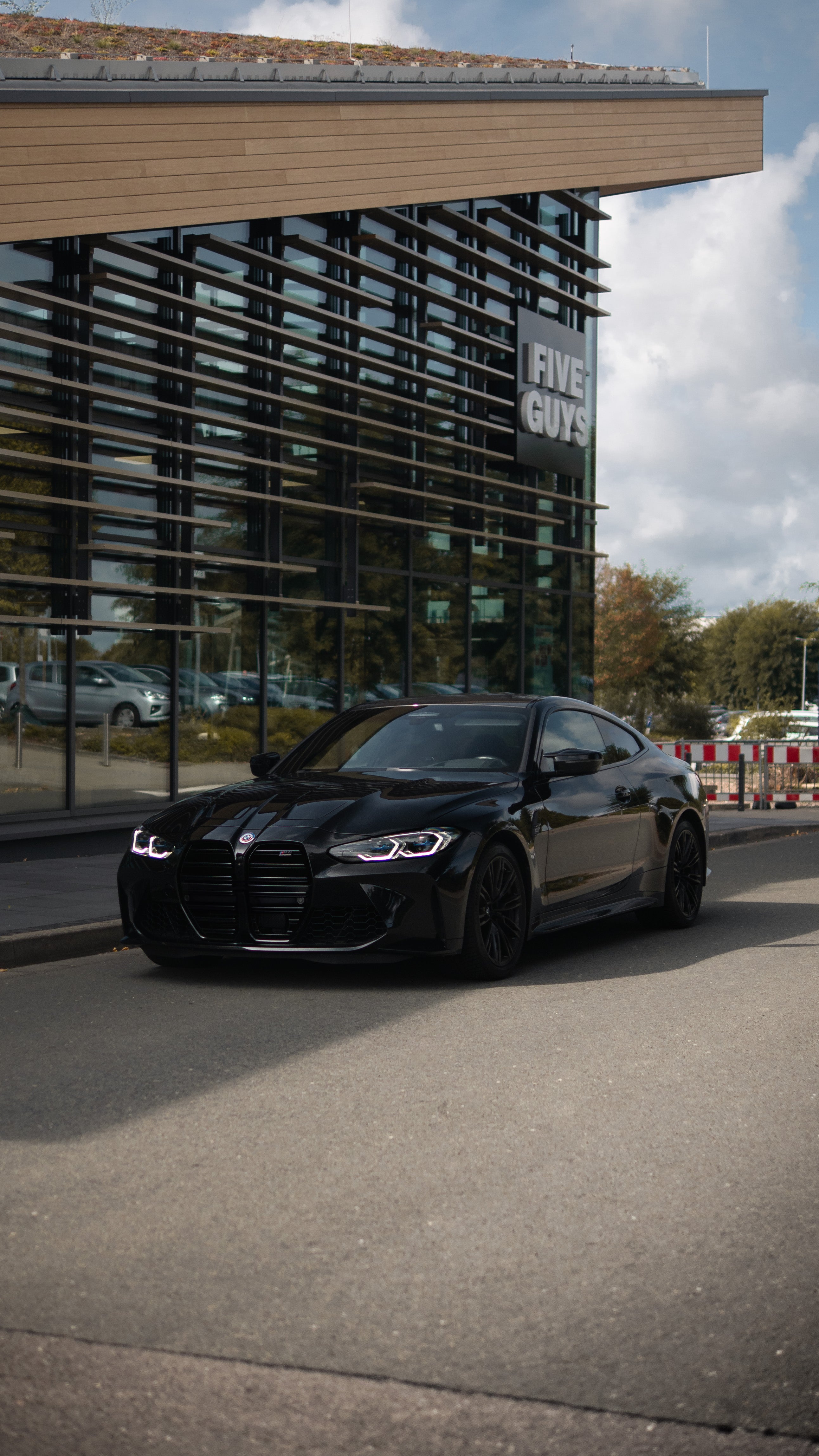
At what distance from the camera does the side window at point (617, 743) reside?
9930 mm

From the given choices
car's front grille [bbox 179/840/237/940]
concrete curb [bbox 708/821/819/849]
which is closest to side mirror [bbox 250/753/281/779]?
car's front grille [bbox 179/840/237/940]

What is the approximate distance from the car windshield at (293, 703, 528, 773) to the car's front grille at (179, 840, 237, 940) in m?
1.23

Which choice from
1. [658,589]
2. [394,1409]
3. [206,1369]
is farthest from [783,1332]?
[658,589]

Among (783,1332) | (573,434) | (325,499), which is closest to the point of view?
(783,1332)

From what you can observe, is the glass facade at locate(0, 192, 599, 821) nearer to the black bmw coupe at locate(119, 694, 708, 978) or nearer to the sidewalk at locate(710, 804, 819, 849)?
the sidewalk at locate(710, 804, 819, 849)

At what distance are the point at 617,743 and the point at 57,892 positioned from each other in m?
4.17

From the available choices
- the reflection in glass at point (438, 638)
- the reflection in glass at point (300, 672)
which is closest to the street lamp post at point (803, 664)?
the reflection in glass at point (438, 638)

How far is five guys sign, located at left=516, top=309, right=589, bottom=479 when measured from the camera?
23.1 m

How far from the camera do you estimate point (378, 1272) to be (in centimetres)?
384

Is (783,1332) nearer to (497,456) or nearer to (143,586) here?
(143,586)

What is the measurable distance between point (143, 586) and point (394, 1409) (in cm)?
Result: 1291

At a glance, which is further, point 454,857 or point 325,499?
point 325,499

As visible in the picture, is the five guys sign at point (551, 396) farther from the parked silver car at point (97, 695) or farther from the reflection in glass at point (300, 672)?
the parked silver car at point (97, 695)

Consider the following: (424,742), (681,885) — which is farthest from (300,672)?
(424,742)
